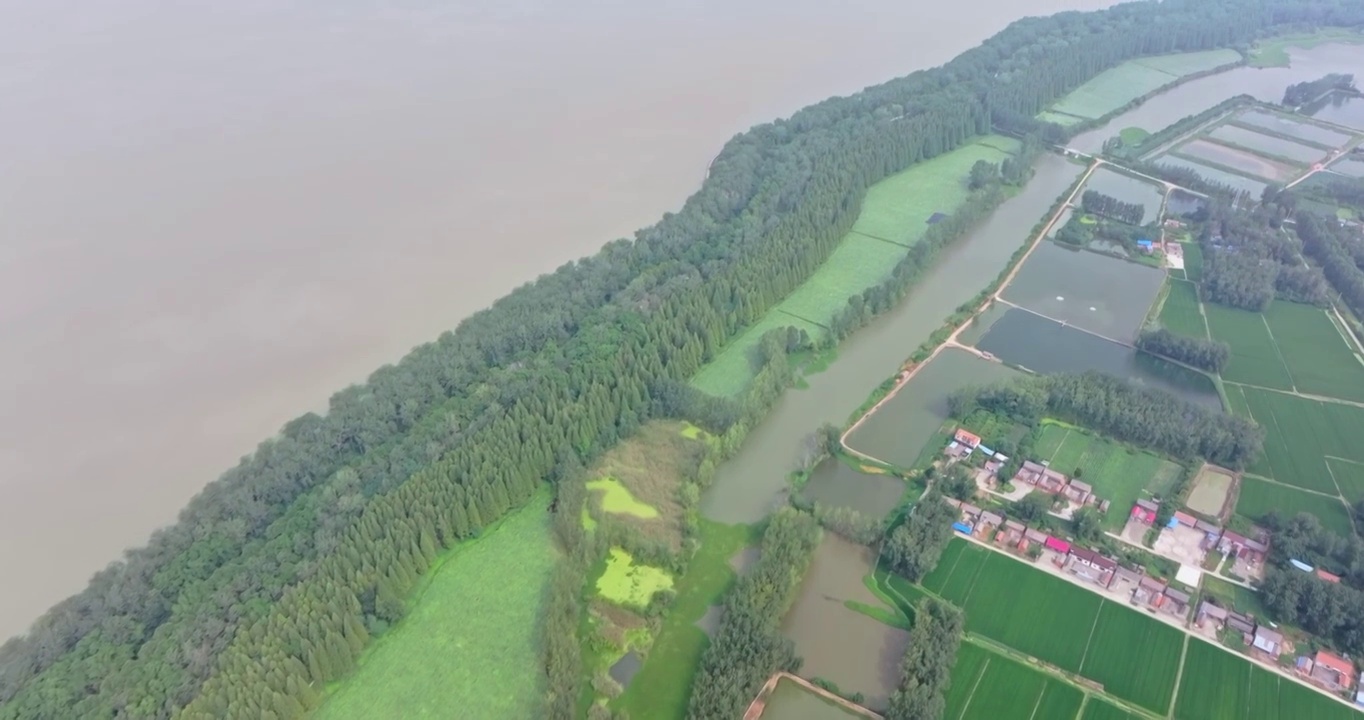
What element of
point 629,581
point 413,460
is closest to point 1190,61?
point 629,581

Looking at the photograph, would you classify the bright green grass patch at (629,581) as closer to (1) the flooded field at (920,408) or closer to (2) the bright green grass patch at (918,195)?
(1) the flooded field at (920,408)

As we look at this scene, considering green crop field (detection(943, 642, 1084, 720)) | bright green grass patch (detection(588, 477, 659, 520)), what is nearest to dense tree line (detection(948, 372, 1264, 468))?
green crop field (detection(943, 642, 1084, 720))

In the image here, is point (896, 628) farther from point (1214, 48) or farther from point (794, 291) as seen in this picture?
point (1214, 48)

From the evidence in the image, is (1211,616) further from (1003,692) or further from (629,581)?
(629,581)

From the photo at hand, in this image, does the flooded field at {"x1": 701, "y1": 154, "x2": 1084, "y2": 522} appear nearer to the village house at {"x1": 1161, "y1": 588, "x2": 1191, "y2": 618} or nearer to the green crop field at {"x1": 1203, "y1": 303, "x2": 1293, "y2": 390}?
the village house at {"x1": 1161, "y1": 588, "x2": 1191, "y2": 618}

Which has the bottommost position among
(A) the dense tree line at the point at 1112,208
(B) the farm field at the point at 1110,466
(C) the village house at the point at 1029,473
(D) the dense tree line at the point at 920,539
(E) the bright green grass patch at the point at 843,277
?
(B) the farm field at the point at 1110,466

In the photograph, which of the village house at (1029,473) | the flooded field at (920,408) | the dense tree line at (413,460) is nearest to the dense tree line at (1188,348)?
the flooded field at (920,408)
